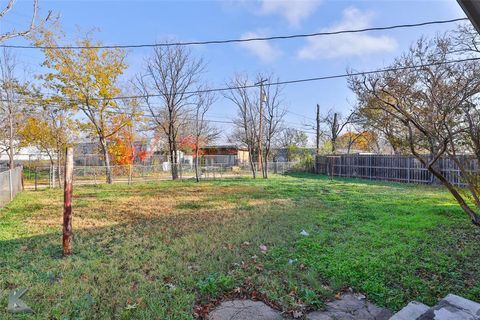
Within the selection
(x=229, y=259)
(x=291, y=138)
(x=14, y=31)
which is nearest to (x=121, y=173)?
(x=14, y=31)

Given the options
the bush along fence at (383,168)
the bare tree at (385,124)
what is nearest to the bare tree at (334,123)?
the bush along fence at (383,168)

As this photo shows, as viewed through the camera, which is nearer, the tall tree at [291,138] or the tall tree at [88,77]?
the tall tree at [88,77]

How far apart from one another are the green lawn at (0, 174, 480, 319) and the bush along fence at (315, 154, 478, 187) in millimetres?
8328

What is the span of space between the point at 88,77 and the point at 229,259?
A: 1407cm

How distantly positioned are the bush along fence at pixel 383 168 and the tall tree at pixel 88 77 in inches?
572

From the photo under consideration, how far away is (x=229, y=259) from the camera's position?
3.91m

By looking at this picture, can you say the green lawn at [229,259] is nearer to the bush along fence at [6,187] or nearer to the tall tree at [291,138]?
the bush along fence at [6,187]

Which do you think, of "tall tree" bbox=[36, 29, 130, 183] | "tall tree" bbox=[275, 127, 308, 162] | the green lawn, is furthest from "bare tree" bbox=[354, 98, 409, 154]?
"tall tree" bbox=[275, 127, 308, 162]

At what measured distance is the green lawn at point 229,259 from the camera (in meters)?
2.87

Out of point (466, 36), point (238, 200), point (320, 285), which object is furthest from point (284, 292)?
point (466, 36)

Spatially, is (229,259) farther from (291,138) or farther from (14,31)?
(291,138)

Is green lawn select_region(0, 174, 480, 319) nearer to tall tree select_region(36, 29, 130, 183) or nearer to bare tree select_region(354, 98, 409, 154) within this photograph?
bare tree select_region(354, 98, 409, 154)

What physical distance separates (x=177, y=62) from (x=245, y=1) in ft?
36.9

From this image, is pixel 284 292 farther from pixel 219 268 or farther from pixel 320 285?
pixel 219 268
